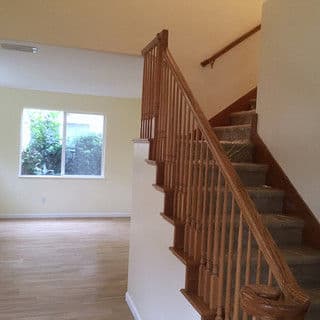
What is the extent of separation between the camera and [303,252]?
2.42 metres

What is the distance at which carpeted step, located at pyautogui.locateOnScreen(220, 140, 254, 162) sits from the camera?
3145 millimetres

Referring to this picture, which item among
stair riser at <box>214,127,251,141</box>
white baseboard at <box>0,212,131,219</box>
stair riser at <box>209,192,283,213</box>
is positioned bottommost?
white baseboard at <box>0,212,131,219</box>

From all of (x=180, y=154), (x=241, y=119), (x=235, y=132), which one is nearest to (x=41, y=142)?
(x=241, y=119)

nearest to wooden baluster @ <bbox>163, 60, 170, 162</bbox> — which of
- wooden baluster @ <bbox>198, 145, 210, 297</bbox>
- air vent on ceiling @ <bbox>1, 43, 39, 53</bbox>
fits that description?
wooden baluster @ <bbox>198, 145, 210, 297</bbox>

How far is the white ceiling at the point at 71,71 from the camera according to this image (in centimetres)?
390

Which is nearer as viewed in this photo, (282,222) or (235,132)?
(282,222)

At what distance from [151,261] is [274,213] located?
41.3 inches

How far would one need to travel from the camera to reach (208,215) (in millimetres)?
1946

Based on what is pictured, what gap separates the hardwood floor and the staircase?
1511 mm

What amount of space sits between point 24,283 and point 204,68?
9.90ft

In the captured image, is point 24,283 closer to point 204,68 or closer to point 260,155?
point 260,155

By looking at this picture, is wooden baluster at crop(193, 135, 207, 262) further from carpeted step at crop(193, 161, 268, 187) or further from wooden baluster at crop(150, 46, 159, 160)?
carpeted step at crop(193, 161, 268, 187)

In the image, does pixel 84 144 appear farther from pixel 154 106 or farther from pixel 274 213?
pixel 274 213

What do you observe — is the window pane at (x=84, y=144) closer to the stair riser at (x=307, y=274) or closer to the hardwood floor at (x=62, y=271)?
the hardwood floor at (x=62, y=271)
